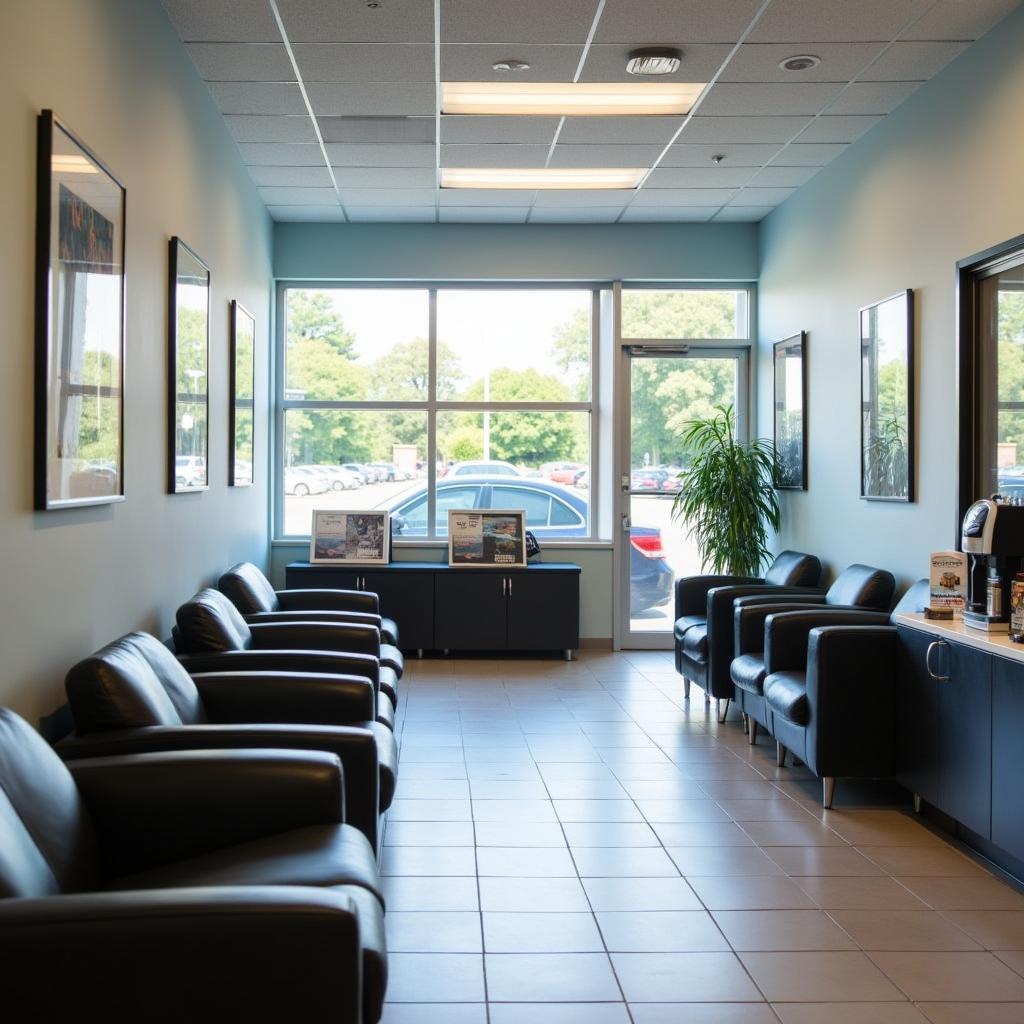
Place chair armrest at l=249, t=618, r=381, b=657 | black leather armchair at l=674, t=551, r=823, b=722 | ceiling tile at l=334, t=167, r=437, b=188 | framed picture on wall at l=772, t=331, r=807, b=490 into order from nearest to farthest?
chair armrest at l=249, t=618, r=381, b=657 < black leather armchair at l=674, t=551, r=823, b=722 < ceiling tile at l=334, t=167, r=437, b=188 < framed picture on wall at l=772, t=331, r=807, b=490

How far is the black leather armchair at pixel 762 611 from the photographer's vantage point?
5.66m

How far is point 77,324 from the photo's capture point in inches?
137

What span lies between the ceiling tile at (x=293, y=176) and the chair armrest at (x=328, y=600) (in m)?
2.71

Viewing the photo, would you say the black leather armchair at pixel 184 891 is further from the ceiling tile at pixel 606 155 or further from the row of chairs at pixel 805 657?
the ceiling tile at pixel 606 155

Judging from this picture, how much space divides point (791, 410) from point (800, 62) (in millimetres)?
3005

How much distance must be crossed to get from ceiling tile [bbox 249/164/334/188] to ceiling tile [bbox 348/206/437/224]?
73cm

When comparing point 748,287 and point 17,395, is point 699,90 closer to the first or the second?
point 748,287

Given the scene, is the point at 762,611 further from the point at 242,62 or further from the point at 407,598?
the point at 242,62

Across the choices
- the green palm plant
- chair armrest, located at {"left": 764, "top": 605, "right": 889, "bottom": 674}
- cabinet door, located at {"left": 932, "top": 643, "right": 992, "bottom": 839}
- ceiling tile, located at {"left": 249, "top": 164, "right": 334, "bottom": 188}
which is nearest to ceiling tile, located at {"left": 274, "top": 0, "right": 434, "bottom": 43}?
ceiling tile, located at {"left": 249, "top": 164, "right": 334, "bottom": 188}

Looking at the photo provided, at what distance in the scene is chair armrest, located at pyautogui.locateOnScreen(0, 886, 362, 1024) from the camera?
1.85 metres

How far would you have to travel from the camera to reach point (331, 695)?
158 inches

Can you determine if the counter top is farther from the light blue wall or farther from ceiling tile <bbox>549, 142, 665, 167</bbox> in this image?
ceiling tile <bbox>549, 142, 665, 167</bbox>

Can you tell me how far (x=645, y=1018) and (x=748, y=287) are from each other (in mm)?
7061

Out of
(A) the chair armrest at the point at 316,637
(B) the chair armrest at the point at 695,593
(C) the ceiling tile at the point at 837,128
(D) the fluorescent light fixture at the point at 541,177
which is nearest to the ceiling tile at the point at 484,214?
(D) the fluorescent light fixture at the point at 541,177
